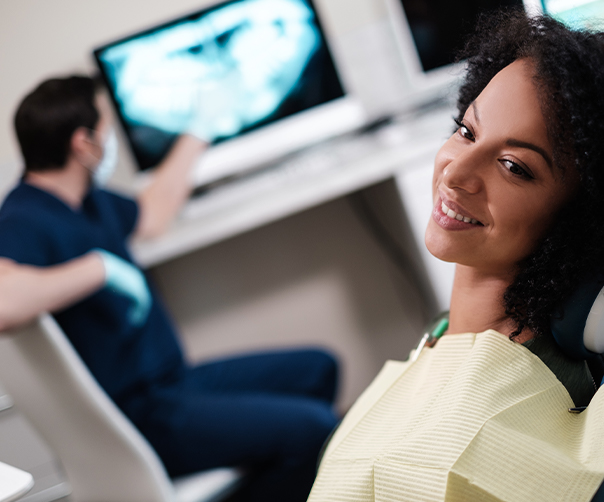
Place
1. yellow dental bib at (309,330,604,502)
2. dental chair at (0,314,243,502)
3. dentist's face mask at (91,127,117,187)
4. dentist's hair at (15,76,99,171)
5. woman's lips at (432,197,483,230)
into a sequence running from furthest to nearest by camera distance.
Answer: dentist's face mask at (91,127,117,187), dentist's hair at (15,76,99,171), dental chair at (0,314,243,502), woman's lips at (432,197,483,230), yellow dental bib at (309,330,604,502)

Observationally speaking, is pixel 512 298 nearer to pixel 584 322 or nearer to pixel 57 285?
pixel 584 322

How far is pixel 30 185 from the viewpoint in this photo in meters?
1.26

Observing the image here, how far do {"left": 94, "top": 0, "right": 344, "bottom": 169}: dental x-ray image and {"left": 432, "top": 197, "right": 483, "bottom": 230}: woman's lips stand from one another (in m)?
1.26

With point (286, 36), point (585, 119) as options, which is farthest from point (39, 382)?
point (286, 36)

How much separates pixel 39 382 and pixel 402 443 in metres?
0.61

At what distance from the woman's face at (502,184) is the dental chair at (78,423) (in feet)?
2.03

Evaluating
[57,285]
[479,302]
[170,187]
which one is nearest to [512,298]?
[479,302]

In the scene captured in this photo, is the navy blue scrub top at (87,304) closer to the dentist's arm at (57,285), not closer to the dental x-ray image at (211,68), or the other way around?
the dentist's arm at (57,285)

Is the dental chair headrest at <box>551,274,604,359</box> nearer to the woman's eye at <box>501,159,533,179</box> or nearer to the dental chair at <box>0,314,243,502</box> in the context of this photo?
the woman's eye at <box>501,159,533,179</box>

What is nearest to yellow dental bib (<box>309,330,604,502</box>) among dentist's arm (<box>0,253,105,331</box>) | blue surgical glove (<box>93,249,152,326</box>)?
dentist's arm (<box>0,253,105,331</box>)

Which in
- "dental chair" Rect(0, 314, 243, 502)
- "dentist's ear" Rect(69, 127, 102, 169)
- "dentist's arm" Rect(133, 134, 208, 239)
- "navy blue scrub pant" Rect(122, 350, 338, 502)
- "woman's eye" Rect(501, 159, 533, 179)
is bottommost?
"navy blue scrub pant" Rect(122, 350, 338, 502)

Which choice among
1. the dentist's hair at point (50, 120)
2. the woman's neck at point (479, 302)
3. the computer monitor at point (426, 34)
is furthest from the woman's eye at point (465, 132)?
the computer monitor at point (426, 34)

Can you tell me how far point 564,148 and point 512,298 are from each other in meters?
0.16

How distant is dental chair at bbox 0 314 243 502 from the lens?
2.97 ft
